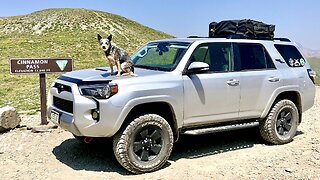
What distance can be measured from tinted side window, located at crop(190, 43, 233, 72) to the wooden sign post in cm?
303

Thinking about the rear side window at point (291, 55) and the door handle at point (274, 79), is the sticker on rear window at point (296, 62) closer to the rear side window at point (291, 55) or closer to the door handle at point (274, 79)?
the rear side window at point (291, 55)

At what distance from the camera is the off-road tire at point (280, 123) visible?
6.67 m

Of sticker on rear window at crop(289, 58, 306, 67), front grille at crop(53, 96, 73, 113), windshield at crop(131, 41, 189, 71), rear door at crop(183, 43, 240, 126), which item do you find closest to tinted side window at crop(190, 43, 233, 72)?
rear door at crop(183, 43, 240, 126)

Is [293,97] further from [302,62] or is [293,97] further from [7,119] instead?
[7,119]

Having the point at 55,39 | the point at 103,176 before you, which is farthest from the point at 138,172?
the point at 55,39

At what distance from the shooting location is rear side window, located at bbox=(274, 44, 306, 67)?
7.00 metres

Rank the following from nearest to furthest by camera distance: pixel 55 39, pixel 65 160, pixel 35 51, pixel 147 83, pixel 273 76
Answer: pixel 147 83, pixel 65 160, pixel 273 76, pixel 35 51, pixel 55 39

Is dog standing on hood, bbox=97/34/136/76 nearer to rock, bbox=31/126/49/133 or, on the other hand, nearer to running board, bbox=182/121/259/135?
running board, bbox=182/121/259/135

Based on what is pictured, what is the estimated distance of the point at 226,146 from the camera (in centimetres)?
676

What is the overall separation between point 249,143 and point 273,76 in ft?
4.46

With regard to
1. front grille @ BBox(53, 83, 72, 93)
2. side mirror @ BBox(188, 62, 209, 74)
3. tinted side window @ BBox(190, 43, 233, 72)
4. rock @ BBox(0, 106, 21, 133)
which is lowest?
rock @ BBox(0, 106, 21, 133)

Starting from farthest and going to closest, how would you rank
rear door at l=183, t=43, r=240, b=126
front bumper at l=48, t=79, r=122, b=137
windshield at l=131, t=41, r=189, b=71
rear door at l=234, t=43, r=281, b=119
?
rear door at l=234, t=43, r=281, b=119 < windshield at l=131, t=41, r=189, b=71 < rear door at l=183, t=43, r=240, b=126 < front bumper at l=48, t=79, r=122, b=137

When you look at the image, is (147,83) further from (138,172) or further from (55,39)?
(55,39)

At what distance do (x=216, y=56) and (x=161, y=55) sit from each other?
918 mm
